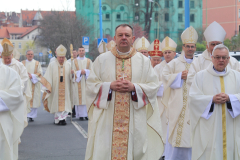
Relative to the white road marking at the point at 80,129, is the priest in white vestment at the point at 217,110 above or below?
above

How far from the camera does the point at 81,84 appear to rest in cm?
1276

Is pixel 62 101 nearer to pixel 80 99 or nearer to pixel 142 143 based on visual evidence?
pixel 80 99

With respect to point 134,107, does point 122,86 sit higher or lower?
higher

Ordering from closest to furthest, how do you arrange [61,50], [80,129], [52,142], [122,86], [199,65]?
1. [122,86]
2. [199,65]
3. [52,142]
4. [80,129]
5. [61,50]

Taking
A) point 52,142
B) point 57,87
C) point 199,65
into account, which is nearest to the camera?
point 199,65

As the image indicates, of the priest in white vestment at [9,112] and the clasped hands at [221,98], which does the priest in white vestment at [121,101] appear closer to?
the clasped hands at [221,98]

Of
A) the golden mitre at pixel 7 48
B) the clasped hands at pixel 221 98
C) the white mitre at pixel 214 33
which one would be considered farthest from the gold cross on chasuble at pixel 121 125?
the golden mitre at pixel 7 48

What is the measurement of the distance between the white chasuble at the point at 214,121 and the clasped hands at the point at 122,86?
0.90 meters

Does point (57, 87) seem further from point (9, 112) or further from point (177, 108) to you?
point (9, 112)

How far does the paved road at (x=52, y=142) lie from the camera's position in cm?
748

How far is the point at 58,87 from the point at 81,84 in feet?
3.98

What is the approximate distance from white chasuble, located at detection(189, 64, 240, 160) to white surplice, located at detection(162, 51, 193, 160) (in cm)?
168

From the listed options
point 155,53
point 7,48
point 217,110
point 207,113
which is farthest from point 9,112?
point 155,53

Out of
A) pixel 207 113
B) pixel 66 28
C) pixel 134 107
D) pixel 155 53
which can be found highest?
pixel 66 28
